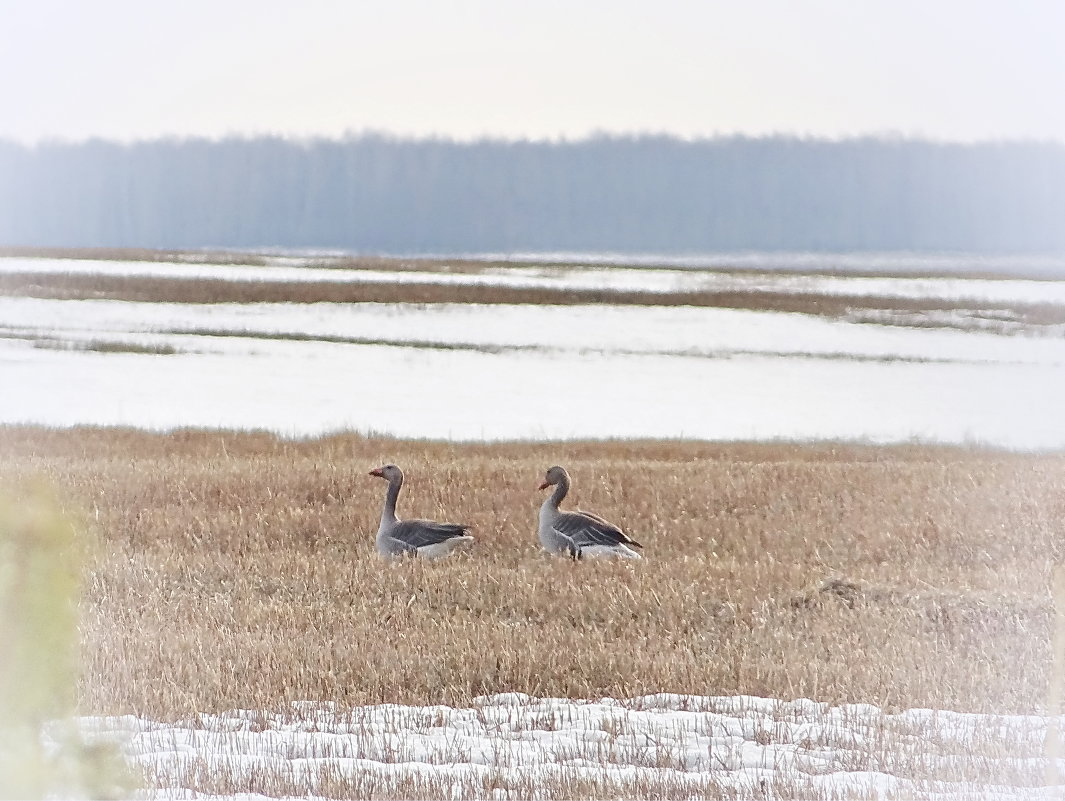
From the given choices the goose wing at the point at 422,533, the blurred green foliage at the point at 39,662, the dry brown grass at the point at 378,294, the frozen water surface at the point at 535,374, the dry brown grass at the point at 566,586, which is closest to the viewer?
the blurred green foliage at the point at 39,662

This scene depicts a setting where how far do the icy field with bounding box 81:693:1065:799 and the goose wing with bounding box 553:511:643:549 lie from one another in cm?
362

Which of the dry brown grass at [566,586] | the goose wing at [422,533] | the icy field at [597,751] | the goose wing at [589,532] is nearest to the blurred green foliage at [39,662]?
the icy field at [597,751]

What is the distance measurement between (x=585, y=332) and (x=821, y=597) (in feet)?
84.8

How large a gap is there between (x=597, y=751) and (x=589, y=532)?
4.65m

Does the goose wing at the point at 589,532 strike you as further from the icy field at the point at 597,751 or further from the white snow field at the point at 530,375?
the white snow field at the point at 530,375

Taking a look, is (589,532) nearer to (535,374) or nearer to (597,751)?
(597,751)

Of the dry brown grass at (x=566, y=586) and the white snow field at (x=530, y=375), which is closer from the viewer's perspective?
the dry brown grass at (x=566, y=586)

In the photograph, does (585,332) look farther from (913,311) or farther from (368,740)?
(368,740)

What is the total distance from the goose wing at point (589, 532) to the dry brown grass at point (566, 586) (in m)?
0.33

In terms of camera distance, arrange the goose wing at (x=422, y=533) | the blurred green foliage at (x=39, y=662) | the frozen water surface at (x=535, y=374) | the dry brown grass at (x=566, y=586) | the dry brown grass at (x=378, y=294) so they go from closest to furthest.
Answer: the blurred green foliage at (x=39, y=662)
the dry brown grass at (x=566, y=586)
the goose wing at (x=422, y=533)
the frozen water surface at (x=535, y=374)
the dry brown grass at (x=378, y=294)

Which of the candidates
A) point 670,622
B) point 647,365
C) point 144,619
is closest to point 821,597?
point 670,622

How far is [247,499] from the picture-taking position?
514 inches

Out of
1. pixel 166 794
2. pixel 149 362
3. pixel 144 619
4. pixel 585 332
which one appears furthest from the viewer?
pixel 585 332

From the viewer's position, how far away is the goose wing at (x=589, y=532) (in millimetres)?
10422
